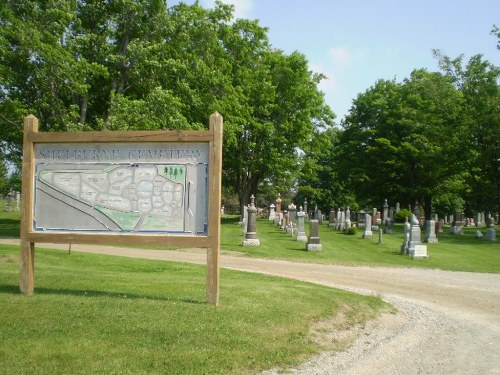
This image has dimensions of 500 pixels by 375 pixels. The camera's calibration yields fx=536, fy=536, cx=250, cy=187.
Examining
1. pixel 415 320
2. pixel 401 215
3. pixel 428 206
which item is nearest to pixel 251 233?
pixel 415 320

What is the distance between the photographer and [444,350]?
26.6ft

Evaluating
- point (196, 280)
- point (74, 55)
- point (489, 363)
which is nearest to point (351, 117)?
point (74, 55)

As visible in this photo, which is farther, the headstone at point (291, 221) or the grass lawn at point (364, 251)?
the headstone at point (291, 221)

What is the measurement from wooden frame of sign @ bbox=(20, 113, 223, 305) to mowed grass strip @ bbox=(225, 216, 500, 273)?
12.1m

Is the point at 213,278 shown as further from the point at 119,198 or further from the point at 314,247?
the point at 314,247

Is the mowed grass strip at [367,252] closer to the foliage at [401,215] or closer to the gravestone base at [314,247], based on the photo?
the gravestone base at [314,247]

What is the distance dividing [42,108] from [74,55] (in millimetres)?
3017

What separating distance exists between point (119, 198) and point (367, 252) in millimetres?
17775

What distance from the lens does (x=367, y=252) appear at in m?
24.9

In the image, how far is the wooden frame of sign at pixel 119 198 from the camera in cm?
870

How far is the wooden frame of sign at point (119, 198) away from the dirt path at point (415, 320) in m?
2.64

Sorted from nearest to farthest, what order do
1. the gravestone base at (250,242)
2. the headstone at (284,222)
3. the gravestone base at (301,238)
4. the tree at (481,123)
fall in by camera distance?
the gravestone base at (250,242) < the gravestone base at (301,238) < the headstone at (284,222) < the tree at (481,123)

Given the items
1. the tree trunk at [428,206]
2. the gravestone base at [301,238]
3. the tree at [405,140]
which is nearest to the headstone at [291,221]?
the gravestone base at [301,238]

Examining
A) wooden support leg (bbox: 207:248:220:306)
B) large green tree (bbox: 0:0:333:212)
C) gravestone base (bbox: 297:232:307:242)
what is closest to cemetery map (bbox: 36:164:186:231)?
wooden support leg (bbox: 207:248:220:306)
